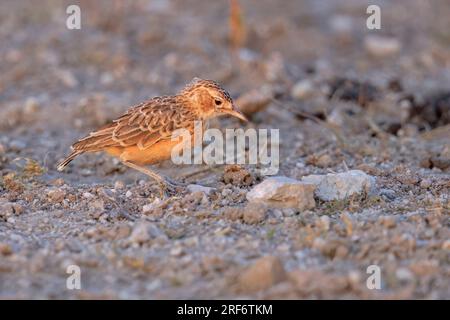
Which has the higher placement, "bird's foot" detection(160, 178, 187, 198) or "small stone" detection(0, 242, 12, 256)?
"bird's foot" detection(160, 178, 187, 198)

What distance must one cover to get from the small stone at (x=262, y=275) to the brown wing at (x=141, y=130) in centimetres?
244

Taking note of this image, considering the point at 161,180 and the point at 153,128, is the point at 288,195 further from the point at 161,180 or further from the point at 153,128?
the point at 153,128

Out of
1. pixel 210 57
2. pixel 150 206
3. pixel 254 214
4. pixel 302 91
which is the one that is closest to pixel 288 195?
pixel 254 214

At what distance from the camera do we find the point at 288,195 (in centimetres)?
646

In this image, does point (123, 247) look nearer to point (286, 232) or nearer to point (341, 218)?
point (286, 232)

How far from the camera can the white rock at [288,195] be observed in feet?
21.2

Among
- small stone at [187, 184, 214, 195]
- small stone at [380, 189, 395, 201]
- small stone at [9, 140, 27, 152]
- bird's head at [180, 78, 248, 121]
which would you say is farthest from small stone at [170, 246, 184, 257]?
small stone at [9, 140, 27, 152]

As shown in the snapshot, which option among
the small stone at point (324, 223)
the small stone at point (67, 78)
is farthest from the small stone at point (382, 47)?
the small stone at point (324, 223)

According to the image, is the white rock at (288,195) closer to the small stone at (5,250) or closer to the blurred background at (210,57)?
the small stone at (5,250)

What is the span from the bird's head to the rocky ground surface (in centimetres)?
57

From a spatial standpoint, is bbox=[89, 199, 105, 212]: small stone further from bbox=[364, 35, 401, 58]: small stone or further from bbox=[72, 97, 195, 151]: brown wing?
bbox=[364, 35, 401, 58]: small stone

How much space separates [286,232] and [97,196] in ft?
6.00

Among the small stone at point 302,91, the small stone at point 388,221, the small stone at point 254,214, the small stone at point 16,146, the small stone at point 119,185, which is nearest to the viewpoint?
the small stone at point 388,221

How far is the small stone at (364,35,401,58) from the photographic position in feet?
42.8
